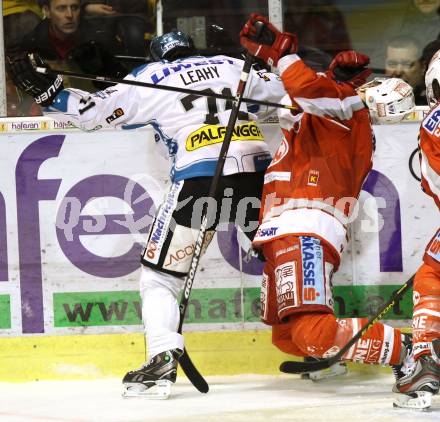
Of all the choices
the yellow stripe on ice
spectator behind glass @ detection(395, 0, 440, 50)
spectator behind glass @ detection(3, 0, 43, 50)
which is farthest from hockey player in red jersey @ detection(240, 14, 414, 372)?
spectator behind glass @ detection(3, 0, 43, 50)

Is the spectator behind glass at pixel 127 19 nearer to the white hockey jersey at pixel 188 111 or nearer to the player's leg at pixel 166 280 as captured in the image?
the white hockey jersey at pixel 188 111

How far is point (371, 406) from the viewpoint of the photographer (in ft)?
14.1

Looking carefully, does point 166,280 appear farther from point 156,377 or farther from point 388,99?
point 388,99

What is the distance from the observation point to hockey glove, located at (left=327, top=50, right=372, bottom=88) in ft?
14.8

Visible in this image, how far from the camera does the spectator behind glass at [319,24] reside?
5.19 meters

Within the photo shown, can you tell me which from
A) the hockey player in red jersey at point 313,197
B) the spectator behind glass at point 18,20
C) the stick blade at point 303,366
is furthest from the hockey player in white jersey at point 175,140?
the spectator behind glass at point 18,20

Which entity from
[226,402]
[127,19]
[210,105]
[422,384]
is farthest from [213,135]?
[422,384]

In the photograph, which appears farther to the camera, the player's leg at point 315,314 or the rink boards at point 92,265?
the rink boards at point 92,265

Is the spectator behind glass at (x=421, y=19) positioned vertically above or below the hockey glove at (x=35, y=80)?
above

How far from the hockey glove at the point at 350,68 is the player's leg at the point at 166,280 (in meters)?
0.64

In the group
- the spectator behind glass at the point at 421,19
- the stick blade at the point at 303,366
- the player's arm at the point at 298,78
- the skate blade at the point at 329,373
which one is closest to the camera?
the player's arm at the point at 298,78

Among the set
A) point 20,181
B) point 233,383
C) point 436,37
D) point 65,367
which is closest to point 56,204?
point 20,181

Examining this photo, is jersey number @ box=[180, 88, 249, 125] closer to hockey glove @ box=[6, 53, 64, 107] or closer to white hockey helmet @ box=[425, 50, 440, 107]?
hockey glove @ box=[6, 53, 64, 107]

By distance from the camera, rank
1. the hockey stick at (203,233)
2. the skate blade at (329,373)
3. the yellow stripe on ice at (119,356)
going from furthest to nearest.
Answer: the yellow stripe on ice at (119,356) < the skate blade at (329,373) < the hockey stick at (203,233)
